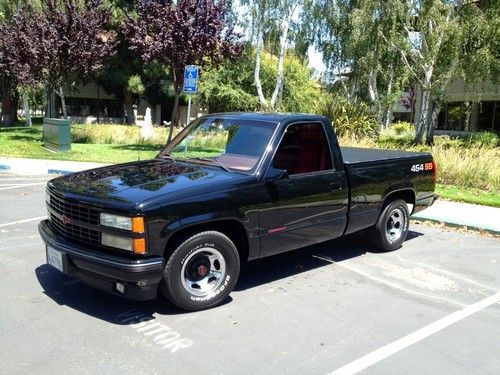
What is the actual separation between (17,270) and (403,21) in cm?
2008

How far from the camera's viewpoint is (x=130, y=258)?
4137mm

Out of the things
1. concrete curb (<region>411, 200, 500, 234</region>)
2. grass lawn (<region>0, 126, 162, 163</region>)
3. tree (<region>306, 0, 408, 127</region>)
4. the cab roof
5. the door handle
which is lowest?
concrete curb (<region>411, 200, 500, 234</region>)

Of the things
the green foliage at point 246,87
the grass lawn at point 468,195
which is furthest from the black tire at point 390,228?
the green foliage at point 246,87

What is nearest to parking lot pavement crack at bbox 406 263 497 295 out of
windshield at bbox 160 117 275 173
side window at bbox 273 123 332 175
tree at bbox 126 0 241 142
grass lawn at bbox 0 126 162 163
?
side window at bbox 273 123 332 175

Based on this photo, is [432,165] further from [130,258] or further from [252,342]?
[130,258]

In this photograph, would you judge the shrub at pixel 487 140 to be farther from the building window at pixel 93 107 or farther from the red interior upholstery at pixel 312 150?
the building window at pixel 93 107

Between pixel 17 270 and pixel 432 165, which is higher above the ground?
pixel 432 165

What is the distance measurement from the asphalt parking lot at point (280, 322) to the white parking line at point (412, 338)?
10mm

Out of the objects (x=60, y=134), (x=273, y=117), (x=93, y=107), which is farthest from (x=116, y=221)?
(x=93, y=107)

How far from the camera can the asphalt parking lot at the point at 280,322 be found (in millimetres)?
3762

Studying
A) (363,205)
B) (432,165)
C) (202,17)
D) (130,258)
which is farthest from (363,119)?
(130,258)

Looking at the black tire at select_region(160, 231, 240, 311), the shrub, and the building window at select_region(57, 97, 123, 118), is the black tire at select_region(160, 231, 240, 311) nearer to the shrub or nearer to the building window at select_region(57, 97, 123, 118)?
the shrub

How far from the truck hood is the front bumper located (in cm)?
43

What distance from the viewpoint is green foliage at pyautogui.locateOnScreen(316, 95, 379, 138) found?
19.5 metres
